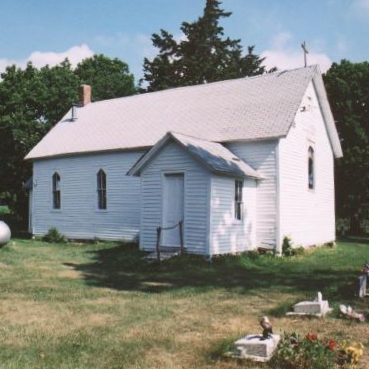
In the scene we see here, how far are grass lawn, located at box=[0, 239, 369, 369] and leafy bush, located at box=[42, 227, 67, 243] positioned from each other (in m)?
6.93

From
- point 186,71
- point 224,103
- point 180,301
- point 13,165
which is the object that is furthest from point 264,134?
point 186,71

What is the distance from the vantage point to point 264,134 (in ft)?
63.6

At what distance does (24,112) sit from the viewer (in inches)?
1359

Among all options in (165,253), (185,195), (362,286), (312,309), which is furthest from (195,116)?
(312,309)

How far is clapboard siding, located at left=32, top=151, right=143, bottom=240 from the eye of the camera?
23.0 m

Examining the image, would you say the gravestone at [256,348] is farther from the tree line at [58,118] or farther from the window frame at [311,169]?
the tree line at [58,118]

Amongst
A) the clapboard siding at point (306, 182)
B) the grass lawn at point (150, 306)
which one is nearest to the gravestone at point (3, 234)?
the grass lawn at point (150, 306)

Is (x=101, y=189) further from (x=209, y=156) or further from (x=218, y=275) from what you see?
(x=218, y=275)

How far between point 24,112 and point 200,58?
1934cm

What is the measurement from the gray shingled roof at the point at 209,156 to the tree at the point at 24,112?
17667mm

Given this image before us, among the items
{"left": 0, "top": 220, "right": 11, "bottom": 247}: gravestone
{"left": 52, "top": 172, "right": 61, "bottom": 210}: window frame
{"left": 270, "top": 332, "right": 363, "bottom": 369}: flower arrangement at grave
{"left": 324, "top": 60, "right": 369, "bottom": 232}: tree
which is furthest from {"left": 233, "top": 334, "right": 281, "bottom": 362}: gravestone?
{"left": 324, "top": 60, "right": 369, "bottom": 232}: tree

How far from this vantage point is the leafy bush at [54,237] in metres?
25.3

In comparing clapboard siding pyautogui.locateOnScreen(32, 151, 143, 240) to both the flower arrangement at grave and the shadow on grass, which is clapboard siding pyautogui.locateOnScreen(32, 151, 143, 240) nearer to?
the shadow on grass

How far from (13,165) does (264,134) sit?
20915mm
